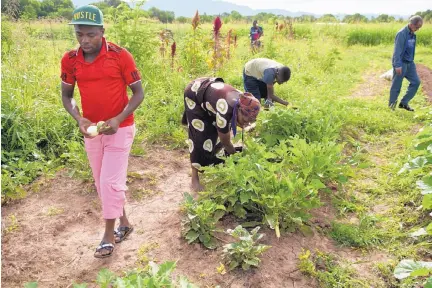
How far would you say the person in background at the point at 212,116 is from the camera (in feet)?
10.4

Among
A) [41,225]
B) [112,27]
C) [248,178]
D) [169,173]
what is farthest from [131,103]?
[112,27]

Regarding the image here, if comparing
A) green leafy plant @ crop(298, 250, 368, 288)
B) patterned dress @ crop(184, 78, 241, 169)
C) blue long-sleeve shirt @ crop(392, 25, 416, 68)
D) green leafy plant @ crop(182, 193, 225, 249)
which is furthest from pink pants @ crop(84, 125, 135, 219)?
blue long-sleeve shirt @ crop(392, 25, 416, 68)

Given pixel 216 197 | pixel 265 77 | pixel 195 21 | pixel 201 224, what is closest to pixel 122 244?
pixel 201 224

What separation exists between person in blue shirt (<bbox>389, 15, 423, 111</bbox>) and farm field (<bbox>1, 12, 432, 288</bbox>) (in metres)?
0.91

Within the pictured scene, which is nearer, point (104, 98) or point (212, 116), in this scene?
point (104, 98)

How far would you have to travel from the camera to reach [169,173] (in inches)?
169

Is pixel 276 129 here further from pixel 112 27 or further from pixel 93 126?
pixel 112 27

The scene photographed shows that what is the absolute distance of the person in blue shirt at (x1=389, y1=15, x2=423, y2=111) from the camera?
20.9 feet

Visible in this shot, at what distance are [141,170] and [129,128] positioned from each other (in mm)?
1587

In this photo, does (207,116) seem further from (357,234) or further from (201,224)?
(357,234)

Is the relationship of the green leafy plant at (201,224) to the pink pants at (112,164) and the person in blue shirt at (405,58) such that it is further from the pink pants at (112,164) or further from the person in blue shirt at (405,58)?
the person in blue shirt at (405,58)

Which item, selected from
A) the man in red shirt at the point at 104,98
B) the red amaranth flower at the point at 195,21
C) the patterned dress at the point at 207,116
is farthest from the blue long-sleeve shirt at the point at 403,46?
the man in red shirt at the point at 104,98

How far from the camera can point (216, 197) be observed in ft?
10.7

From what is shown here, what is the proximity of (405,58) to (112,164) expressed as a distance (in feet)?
18.5
